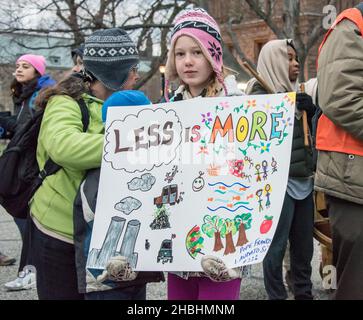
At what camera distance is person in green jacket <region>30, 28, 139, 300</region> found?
2162 millimetres

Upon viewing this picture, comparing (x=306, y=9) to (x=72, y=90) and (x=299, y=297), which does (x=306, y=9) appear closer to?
(x=299, y=297)

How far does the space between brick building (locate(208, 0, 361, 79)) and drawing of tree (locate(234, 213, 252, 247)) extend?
11.3 metres

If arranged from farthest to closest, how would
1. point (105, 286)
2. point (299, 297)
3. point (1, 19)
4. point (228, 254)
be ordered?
point (1, 19) → point (299, 297) → point (105, 286) → point (228, 254)

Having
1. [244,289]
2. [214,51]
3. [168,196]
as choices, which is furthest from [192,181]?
[244,289]

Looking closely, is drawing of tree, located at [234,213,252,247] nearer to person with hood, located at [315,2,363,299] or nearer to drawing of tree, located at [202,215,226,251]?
drawing of tree, located at [202,215,226,251]

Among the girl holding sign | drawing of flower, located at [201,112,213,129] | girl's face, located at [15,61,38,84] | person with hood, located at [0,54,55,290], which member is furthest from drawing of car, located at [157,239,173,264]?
girl's face, located at [15,61,38,84]

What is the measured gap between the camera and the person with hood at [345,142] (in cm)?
233

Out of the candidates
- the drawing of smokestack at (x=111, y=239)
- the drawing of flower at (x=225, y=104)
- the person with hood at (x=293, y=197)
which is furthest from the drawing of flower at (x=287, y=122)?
the person with hood at (x=293, y=197)

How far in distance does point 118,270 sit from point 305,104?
2256 millimetres

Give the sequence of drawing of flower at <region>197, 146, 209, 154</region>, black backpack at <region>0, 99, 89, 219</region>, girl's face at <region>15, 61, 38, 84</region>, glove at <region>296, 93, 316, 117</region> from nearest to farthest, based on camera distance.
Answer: drawing of flower at <region>197, 146, 209, 154</region> < black backpack at <region>0, 99, 89, 219</region> < glove at <region>296, 93, 316, 117</region> < girl's face at <region>15, 61, 38, 84</region>

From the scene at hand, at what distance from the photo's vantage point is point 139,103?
6.66ft

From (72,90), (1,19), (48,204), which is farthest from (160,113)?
(1,19)

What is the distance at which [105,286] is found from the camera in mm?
1984
